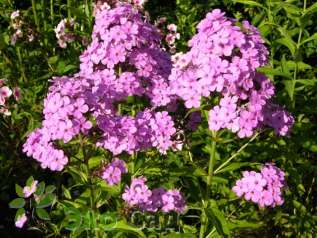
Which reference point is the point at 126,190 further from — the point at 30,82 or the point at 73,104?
the point at 30,82

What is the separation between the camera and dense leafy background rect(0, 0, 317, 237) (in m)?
3.43

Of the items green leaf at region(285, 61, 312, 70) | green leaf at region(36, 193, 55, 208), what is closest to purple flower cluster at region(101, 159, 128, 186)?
green leaf at region(36, 193, 55, 208)

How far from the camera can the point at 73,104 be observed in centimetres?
271

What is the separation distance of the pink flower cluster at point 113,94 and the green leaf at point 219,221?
1.44 ft

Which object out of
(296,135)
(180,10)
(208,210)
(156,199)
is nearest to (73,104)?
(156,199)

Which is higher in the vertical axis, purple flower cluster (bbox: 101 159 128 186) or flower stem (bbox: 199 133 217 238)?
purple flower cluster (bbox: 101 159 128 186)

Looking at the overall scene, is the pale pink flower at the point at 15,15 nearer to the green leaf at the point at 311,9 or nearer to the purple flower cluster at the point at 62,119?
the purple flower cluster at the point at 62,119

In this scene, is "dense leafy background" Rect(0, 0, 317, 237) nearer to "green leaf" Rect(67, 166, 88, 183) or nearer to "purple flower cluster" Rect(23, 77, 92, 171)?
"green leaf" Rect(67, 166, 88, 183)

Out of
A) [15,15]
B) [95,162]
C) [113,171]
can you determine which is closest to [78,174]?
[95,162]

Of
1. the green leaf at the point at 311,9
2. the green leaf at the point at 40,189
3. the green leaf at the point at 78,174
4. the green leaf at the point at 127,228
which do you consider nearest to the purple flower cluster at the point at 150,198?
the green leaf at the point at 127,228

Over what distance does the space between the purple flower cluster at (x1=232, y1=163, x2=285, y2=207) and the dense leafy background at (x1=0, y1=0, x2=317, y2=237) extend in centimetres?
9

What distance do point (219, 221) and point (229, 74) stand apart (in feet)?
2.65

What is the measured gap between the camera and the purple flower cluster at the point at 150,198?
3025mm

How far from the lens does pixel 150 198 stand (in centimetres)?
312
